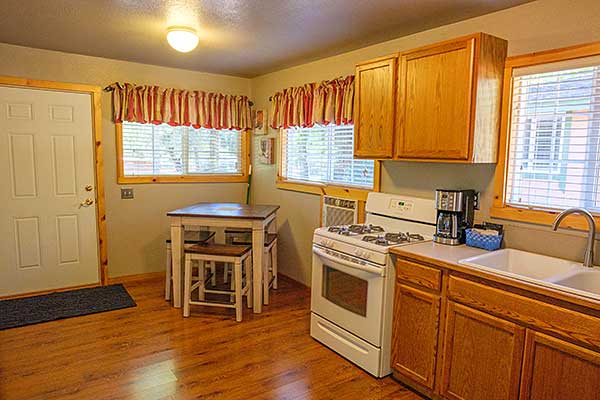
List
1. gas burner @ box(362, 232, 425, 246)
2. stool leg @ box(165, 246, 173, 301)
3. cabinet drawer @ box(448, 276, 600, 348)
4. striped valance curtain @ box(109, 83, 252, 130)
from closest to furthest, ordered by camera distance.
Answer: cabinet drawer @ box(448, 276, 600, 348)
gas burner @ box(362, 232, 425, 246)
stool leg @ box(165, 246, 173, 301)
striped valance curtain @ box(109, 83, 252, 130)

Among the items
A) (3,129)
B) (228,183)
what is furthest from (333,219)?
(3,129)

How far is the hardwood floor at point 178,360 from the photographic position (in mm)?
2488

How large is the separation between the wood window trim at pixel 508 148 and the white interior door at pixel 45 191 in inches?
147

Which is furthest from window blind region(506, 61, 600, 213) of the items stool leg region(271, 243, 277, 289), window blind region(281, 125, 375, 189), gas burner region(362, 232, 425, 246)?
stool leg region(271, 243, 277, 289)

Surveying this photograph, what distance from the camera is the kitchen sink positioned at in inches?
80.4

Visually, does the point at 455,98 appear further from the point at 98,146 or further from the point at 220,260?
the point at 98,146

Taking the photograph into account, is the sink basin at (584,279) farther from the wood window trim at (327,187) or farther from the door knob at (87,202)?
the door knob at (87,202)

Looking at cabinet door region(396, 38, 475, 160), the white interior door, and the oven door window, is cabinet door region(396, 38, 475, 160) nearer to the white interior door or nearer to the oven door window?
the oven door window

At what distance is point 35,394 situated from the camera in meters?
2.42

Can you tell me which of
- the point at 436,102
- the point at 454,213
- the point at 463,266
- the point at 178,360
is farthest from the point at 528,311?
the point at 178,360

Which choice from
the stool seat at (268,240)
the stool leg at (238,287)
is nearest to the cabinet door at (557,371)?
the stool leg at (238,287)

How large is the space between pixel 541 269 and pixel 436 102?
3.81 ft

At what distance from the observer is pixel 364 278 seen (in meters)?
2.68

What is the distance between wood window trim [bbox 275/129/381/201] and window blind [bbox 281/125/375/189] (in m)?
0.04
